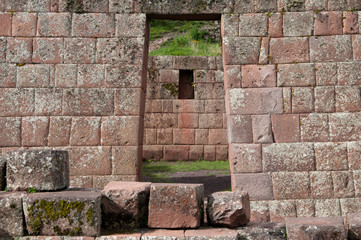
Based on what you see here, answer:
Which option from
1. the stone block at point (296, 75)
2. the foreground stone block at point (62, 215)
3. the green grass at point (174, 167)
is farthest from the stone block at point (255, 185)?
the green grass at point (174, 167)

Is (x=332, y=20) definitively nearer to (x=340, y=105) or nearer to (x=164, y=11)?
(x=340, y=105)

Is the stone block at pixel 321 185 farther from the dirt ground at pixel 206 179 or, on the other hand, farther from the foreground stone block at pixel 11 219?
the foreground stone block at pixel 11 219

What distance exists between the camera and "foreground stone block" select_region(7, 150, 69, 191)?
3.46 meters

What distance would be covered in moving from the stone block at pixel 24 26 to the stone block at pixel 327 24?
16.7 feet

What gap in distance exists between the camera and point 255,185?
568cm

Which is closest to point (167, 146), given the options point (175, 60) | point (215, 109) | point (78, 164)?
point (215, 109)

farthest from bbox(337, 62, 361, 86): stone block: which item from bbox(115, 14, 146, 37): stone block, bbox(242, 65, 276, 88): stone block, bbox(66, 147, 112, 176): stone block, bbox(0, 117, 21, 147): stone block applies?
bbox(0, 117, 21, 147): stone block

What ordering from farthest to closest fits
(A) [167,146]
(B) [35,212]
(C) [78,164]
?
(A) [167,146]
(C) [78,164]
(B) [35,212]

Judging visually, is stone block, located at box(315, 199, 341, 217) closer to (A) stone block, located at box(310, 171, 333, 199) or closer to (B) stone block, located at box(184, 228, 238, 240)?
(A) stone block, located at box(310, 171, 333, 199)

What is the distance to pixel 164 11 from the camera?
6.06 m

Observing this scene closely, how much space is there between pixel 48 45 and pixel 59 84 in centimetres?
74

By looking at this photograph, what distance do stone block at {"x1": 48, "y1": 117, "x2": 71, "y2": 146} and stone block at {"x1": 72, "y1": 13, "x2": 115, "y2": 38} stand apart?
1.56 metres

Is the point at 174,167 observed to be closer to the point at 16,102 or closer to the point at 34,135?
the point at 34,135

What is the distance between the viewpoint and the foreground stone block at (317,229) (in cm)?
295
